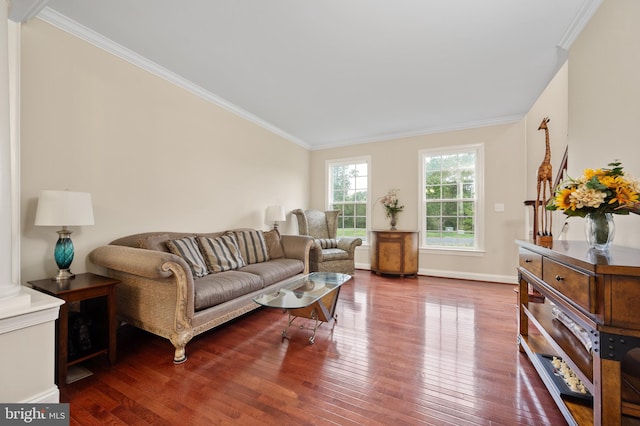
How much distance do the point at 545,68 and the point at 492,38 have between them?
995 millimetres

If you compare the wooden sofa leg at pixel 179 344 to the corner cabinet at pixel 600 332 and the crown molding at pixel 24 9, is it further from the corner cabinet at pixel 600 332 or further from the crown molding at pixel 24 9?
the crown molding at pixel 24 9

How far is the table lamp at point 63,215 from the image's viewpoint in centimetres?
171

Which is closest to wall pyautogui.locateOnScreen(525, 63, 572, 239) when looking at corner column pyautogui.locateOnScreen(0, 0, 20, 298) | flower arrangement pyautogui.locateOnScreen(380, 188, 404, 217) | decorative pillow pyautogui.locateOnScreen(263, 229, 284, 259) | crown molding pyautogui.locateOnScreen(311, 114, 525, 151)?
crown molding pyautogui.locateOnScreen(311, 114, 525, 151)

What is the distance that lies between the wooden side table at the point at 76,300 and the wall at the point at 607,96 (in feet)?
Answer: 11.1

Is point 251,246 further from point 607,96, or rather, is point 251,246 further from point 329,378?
point 607,96

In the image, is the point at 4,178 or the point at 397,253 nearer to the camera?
the point at 4,178

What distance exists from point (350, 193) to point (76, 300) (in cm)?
447

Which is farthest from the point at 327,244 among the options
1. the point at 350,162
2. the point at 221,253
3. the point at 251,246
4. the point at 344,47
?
the point at 344,47

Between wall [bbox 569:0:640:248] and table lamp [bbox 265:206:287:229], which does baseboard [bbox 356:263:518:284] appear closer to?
wall [bbox 569:0:640:248]

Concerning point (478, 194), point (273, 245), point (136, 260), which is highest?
point (478, 194)

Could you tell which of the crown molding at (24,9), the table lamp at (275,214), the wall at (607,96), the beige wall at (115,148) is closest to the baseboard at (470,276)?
the wall at (607,96)

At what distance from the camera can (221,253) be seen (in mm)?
2797

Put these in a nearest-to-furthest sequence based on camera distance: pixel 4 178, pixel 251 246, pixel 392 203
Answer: pixel 4 178
pixel 251 246
pixel 392 203

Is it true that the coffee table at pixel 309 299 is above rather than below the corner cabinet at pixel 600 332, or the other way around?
below
